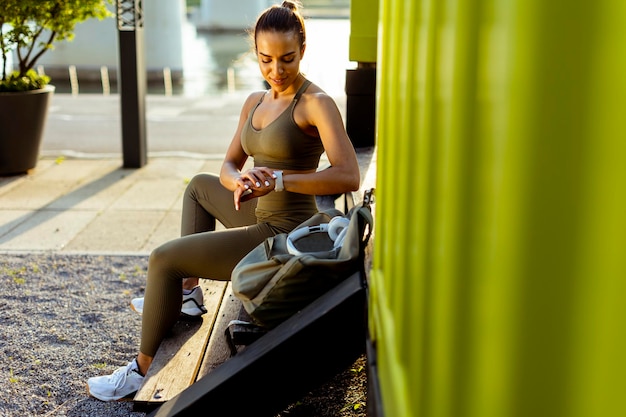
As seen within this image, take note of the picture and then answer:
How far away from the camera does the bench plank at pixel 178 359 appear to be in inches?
114

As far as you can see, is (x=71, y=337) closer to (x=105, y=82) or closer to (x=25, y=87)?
(x=25, y=87)

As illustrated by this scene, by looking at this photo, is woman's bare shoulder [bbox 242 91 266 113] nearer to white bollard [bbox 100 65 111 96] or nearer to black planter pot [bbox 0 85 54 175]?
black planter pot [bbox 0 85 54 175]

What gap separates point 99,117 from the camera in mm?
11852

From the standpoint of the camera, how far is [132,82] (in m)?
8.20

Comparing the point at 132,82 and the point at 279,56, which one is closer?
the point at 279,56

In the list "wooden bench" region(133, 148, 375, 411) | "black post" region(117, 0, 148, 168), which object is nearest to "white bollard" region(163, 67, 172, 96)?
"black post" region(117, 0, 148, 168)

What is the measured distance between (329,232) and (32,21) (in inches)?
252

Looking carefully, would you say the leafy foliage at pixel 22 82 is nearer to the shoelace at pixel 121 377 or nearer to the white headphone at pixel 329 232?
the shoelace at pixel 121 377

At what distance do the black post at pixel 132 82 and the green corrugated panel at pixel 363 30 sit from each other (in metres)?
3.26

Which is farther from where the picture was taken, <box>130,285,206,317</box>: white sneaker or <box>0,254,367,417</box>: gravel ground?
<box>130,285,206,317</box>: white sneaker

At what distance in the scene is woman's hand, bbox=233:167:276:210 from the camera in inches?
117

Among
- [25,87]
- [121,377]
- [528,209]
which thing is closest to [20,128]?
[25,87]

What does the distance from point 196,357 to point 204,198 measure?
2.61 feet

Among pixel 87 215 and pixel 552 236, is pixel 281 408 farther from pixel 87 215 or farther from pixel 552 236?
pixel 87 215
